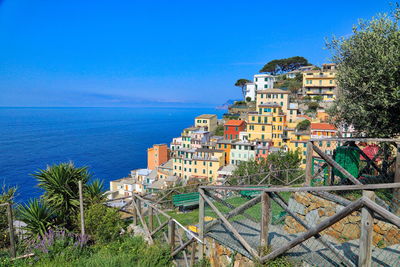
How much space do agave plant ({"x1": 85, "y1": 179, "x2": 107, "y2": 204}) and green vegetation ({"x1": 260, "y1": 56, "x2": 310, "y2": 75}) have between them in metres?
107

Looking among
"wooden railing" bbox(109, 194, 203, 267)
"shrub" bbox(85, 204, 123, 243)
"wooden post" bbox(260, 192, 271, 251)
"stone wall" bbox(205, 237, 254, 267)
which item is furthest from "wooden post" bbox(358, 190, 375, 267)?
"shrub" bbox(85, 204, 123, 243)

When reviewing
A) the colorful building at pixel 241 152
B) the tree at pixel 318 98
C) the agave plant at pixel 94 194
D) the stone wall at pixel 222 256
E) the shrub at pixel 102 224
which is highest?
the tree at pixel 318 98

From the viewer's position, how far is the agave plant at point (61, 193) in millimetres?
9195

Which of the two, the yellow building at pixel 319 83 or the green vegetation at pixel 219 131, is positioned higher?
the yellow building at pixel 319 83

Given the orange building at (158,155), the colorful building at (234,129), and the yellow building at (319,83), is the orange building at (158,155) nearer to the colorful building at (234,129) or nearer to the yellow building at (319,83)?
the colorful building at (234,129)

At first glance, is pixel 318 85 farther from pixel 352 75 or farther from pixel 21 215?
pixel 21 215

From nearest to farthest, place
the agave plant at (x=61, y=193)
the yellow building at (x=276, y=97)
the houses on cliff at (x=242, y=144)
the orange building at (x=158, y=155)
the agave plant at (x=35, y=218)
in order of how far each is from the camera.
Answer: the agave plant at (x=35, y=218) < the agave plant at (x=61, y=193) < the houses on cliff at (x=242, y=144) < the yellow building at (x=276, y=97) < the orange building at (x=158, y=155)

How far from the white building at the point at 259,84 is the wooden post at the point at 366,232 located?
86.7m

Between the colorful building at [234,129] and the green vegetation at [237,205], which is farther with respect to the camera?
the colorful building at [234,129]

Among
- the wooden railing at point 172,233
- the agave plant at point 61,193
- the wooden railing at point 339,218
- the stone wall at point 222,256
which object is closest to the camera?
the wooden railing at point 339,218

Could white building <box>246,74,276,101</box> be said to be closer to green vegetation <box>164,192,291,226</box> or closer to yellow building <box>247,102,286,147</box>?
yellow building <box>247,102,286,147</box>

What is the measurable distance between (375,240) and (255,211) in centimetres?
415

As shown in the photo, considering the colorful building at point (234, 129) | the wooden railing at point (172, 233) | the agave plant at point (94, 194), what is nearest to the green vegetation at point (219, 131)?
the colorful building at point (234, 129)

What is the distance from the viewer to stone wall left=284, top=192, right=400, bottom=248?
4.66m
